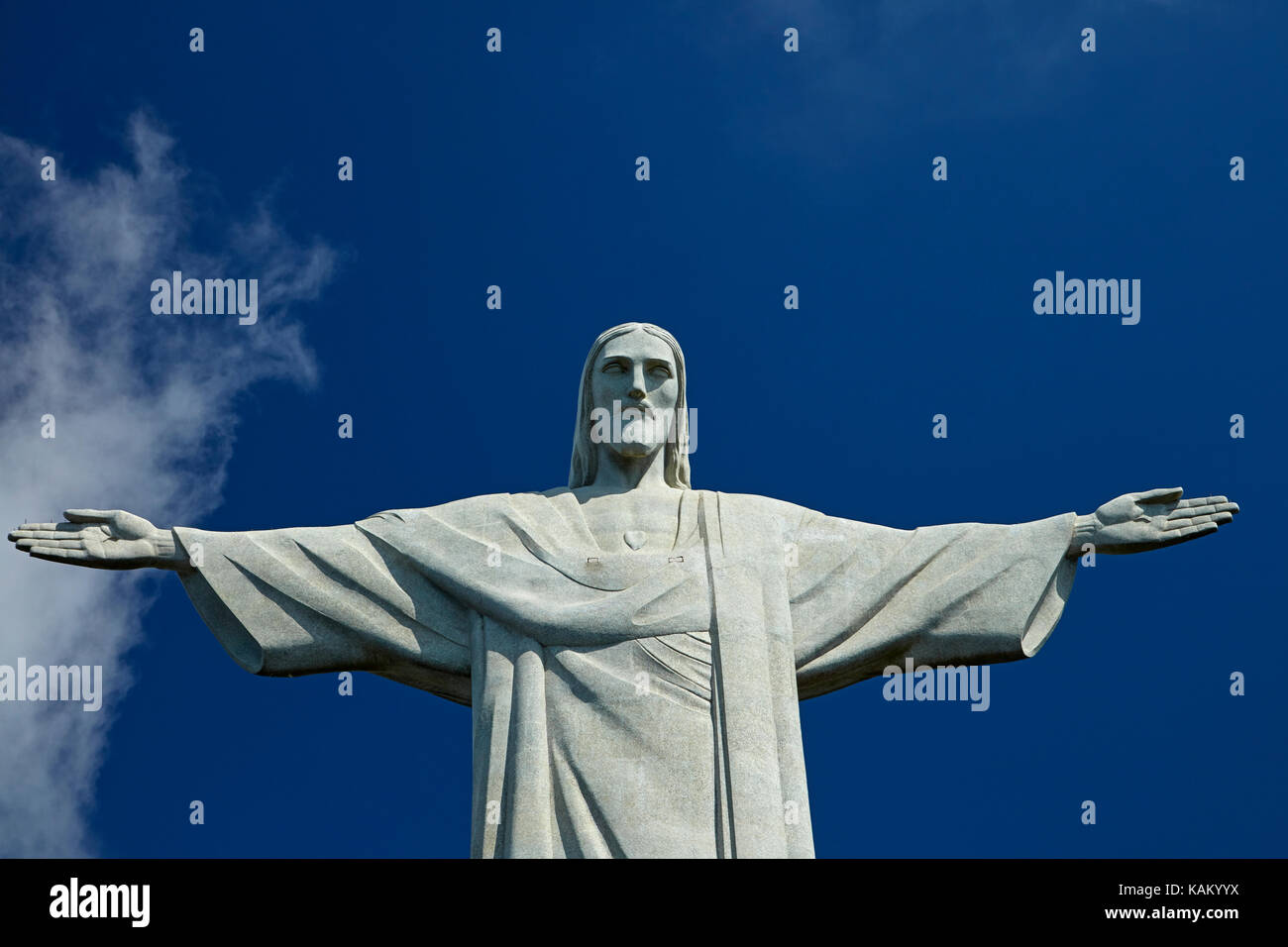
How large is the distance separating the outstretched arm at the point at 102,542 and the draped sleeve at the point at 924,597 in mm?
5892

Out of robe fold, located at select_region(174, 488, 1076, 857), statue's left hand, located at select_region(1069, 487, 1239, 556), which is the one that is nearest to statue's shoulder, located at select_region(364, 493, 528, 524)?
robe fold, located at select_region(174, 488, 1076, 857)

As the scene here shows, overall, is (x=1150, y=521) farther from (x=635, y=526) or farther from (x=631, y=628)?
(x=631, y=628)

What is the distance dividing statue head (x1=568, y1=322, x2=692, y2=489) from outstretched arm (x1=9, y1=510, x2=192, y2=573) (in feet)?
13.3

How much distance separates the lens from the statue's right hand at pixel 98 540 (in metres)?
22.9

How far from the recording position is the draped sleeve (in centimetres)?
2297

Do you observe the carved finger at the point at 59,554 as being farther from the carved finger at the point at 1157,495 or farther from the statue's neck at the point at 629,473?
the carved finger at the point at 1157,495

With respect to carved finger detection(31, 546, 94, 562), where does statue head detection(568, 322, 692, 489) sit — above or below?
above

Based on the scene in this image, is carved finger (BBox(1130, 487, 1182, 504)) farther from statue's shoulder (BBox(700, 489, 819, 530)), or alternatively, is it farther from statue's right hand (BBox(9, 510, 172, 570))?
statue's right hand (BBox(9, 510, 172, 570))

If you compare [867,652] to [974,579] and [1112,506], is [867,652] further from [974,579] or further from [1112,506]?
[1112,506]

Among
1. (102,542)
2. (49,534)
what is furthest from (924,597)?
(49,534)

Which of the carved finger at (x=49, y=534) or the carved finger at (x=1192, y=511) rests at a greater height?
the carved finger at (x=49, y=534)

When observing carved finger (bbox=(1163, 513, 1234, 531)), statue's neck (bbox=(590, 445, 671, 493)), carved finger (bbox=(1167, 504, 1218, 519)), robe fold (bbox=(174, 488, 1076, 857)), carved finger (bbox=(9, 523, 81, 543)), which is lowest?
robe fold (bbox=(174, 488, 1076, 857))

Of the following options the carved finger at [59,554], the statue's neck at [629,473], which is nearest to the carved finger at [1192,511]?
the statue's neck at [629,473]

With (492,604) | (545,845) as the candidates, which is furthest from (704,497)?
(545,845)
